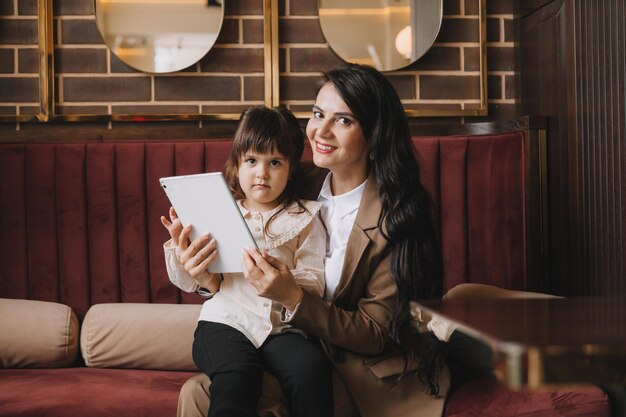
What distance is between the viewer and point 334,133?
1.81m

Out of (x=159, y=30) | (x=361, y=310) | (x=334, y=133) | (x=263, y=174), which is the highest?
(x=159, y=30)

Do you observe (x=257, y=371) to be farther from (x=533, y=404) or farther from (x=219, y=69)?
(x=219, y=69)

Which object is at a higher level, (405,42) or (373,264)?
(405,42)

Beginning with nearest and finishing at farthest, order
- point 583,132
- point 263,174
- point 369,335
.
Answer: point 369,335
point 263,174
point 583,132

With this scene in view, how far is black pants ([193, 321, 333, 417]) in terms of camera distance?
1527mm

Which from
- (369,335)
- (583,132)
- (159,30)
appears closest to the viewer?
(369,335)

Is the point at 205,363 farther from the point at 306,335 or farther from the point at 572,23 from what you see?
the point at 572,23

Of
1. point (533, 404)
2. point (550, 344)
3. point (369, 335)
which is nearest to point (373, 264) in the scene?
point (369, 335)

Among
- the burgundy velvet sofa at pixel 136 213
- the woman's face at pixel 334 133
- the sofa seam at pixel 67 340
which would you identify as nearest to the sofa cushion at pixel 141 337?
the sofa seam at pixel 67 340

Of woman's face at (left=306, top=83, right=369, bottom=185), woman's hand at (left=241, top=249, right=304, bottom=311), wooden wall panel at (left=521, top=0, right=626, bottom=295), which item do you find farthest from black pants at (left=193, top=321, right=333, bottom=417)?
wooden wall panel at (left=521, top=0, right=626, bottom=295)

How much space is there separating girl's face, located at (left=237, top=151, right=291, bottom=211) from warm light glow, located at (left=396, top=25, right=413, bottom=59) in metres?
1.01

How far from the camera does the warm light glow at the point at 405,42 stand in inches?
103

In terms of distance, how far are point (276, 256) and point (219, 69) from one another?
108 cm

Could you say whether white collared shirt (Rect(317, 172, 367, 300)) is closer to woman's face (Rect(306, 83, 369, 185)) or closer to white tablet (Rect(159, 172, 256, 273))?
woman's face (Rect(306, 83, 369, 185))
